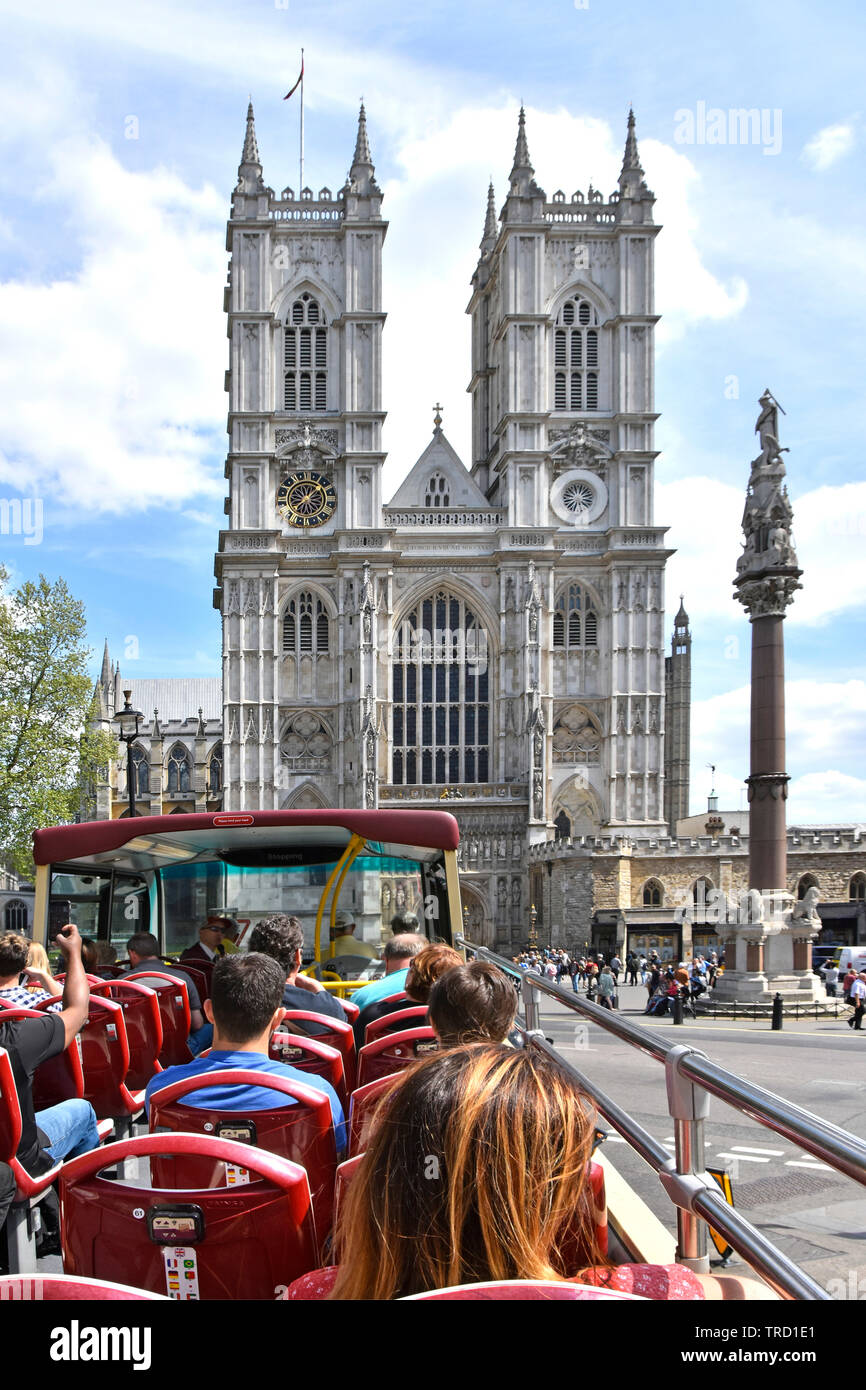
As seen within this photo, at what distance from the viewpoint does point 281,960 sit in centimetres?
468

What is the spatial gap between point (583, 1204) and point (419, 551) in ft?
152

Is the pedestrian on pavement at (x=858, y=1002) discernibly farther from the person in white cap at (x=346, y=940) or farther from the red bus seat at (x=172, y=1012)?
the red bus seat at (x=172, y=1012)

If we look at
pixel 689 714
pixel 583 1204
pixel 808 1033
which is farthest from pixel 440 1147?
pixel 689 714

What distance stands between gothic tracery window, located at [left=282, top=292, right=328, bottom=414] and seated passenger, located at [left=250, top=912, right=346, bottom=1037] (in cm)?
4519

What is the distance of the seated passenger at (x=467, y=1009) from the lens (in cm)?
313

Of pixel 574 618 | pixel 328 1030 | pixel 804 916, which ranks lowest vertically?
pixel 804 916

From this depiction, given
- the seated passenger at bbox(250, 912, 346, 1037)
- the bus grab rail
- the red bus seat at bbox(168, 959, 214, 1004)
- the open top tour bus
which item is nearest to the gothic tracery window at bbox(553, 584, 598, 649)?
the open top tour bus

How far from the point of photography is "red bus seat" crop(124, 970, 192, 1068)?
5.87m

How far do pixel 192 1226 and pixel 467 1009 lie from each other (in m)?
1.06

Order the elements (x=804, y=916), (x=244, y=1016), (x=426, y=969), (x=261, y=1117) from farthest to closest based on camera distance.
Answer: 1. (x=804, y=916)
2. (x=426, y=969)
3. (x=244, y=1016)
4. (x=261, y=1117)

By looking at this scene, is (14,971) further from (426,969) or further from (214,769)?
(214,769)

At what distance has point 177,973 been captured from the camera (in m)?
6.22

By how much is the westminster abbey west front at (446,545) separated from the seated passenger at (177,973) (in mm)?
38665

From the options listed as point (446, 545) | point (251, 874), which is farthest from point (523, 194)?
point (251, 874)
